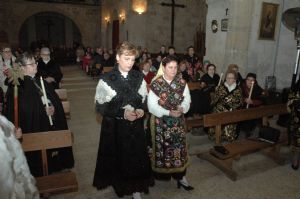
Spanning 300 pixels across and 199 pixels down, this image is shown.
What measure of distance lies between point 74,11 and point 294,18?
2061 centimetres

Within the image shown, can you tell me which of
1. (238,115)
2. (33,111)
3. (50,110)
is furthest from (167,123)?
(33,111)

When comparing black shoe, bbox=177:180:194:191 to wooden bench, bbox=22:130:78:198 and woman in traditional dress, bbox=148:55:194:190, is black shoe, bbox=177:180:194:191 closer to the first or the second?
woman in traditional dress, bbox=148:55:194:190

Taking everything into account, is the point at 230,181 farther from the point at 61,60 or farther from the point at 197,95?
the point at 61,60

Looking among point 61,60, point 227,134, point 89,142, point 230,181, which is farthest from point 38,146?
point 61,60

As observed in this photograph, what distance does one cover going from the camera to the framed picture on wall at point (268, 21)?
7797 millimetres

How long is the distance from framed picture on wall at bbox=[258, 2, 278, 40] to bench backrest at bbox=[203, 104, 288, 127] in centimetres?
345

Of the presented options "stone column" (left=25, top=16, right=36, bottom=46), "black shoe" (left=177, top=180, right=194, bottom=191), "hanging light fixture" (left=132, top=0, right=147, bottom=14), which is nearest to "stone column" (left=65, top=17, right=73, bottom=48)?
"stone column" (left=25, top=16, right=36, bottom=46)

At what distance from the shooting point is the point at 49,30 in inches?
1038

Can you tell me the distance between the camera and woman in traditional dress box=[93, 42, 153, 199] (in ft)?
9.95

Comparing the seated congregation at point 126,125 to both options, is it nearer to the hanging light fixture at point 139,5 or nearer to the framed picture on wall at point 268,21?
the framed picture on wall at point 268,21

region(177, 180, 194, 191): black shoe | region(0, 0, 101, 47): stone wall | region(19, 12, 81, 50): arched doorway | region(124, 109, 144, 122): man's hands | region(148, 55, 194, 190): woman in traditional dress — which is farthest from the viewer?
region(19, 12, 81, 50): arched doorway

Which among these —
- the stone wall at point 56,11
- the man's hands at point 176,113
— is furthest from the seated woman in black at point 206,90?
the stone wall at point 56,11

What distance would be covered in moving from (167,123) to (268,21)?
20.3 ft

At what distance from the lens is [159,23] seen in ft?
52.8
